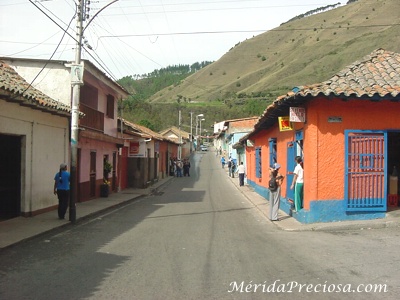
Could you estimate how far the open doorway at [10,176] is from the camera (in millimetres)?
12727

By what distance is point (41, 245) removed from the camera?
9086 millimetres

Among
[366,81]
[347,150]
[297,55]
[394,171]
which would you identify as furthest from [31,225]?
[297,55]

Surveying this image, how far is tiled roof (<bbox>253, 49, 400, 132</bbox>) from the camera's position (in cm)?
1034

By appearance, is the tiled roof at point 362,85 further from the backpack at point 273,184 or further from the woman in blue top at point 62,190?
the woman in blue top at point 62,190

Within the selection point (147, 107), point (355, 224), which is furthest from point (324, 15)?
point (355, 224)

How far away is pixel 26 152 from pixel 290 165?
781 cm

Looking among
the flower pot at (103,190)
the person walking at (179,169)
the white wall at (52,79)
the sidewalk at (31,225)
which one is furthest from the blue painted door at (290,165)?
the person walking at (179,169)

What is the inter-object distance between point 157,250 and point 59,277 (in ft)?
7.43

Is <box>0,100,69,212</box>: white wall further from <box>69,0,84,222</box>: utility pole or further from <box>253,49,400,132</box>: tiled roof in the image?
<box>253,49,400,132</box>: tiled roof

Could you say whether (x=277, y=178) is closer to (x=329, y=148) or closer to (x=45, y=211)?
(x=329, y=148)

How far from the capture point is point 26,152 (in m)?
12.7

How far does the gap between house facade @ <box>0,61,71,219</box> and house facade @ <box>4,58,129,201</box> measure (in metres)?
1.43

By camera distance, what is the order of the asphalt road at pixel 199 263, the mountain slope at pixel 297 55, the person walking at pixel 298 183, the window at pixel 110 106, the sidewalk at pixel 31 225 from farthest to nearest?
the mountain slope at pixel 297 55 < the window at pixel 110 106 < the person walking at pixel 298 183 < the sidewalk at pixel 31 225 < the asphalt road at pixel 199 263

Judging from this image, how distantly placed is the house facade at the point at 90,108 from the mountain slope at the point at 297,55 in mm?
56546
